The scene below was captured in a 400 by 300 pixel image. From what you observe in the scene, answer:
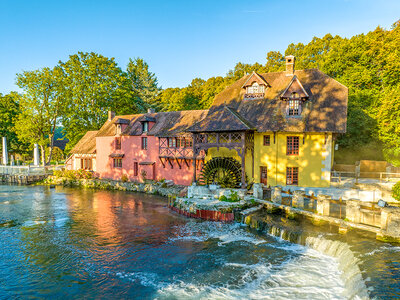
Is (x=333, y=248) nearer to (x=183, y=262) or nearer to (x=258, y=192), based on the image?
(x=183, y=262)

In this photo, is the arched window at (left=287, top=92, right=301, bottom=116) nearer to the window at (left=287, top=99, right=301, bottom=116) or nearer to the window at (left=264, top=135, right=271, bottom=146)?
the window at (left=287, top=99, right=301, bottom=116)

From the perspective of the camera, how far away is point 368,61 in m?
25.7

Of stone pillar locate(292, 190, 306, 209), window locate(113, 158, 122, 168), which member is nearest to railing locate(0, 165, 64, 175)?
window locate(113, 158, 122, 168)

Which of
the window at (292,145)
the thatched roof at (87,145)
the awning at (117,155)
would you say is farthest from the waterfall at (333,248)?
the thatched roof at (87,145)

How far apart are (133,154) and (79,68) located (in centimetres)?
1700

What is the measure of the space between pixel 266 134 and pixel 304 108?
11.1 feet

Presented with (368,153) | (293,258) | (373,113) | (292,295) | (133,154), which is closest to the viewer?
(292,295)

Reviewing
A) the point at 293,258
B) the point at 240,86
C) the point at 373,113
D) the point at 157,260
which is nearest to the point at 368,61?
the point at 373,113

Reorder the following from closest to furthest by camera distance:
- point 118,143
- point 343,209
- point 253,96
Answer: point 343,209 → point 253,96 → point 118,143

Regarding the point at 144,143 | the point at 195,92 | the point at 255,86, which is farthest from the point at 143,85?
the point at 255,86

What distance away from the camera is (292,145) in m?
19.1

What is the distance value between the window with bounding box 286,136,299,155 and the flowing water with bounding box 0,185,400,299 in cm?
772

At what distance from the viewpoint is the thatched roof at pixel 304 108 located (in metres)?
18.3

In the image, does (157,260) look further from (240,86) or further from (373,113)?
(373,113)
